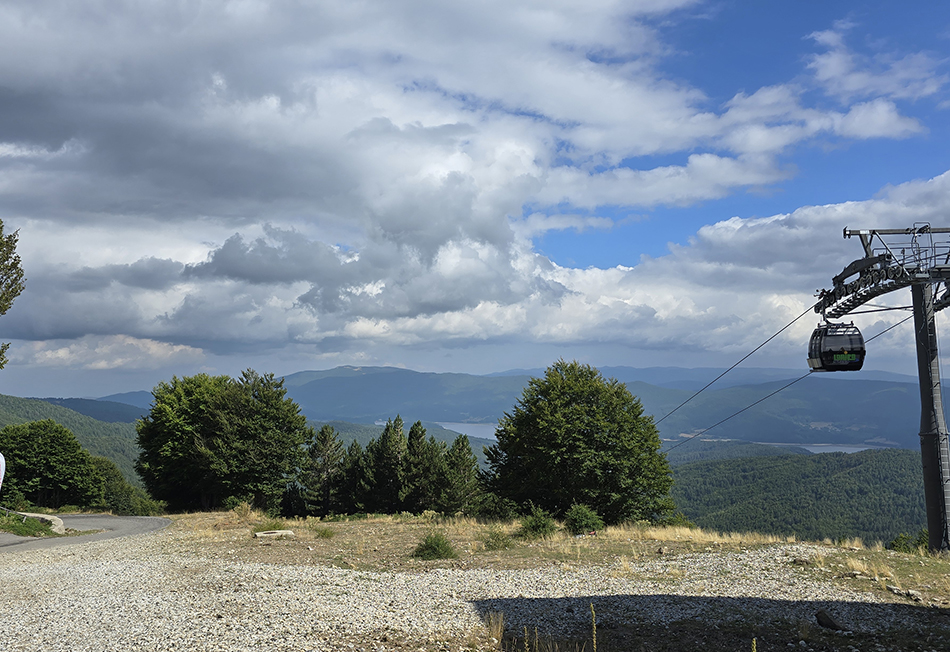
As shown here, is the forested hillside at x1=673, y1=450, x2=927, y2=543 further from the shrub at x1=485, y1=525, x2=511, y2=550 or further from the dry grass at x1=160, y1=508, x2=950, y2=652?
the shrub at x1=485, y1=525, x2=511, y2=550

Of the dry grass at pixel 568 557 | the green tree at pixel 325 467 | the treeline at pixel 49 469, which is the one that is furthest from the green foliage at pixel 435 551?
the green tree at pixel 325 467

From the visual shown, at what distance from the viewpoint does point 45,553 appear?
1975 cm

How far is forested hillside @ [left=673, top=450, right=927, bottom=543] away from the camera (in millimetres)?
134700

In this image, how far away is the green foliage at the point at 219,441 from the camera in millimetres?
41750

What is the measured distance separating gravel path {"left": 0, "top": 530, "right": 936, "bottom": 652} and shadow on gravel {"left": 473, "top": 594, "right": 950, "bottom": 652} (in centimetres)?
6

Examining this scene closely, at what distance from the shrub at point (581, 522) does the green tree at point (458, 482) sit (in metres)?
31.9

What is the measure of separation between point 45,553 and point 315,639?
51.3ft

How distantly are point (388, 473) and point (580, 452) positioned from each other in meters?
35.9

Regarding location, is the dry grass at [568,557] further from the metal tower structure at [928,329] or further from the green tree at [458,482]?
the green tree at [458,482]

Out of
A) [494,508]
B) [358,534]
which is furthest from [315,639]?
[494,508]

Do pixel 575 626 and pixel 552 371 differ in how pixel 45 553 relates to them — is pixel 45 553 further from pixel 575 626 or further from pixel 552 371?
pixel 552 371

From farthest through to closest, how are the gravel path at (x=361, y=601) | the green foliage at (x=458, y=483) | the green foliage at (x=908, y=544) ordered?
the green foliage at (x=458, y=483), the green foliage at (x=908, y=544), the gravel path at (x=361, y=601)

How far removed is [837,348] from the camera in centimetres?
1698

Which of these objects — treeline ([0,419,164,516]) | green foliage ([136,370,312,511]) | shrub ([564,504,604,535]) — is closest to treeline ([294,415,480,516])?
green foliage ([136,370,312,511])
